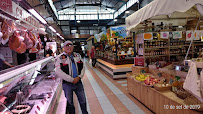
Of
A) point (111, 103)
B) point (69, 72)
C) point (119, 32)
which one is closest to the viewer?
point (69, 72)

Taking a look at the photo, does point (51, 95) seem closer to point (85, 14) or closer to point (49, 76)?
point (49, 76)

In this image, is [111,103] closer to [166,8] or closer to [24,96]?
[24,96]

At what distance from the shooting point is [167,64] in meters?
4.45

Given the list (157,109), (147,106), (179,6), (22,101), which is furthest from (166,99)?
(22,101)

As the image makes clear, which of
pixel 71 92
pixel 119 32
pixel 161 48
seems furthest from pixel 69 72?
pixel 119 32

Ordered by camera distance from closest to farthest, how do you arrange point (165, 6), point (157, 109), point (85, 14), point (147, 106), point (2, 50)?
point (2, 50)
point (165, 6)
point (157, 109)
point (147, 106)
point (85, 14)

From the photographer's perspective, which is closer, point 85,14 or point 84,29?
point 85,14

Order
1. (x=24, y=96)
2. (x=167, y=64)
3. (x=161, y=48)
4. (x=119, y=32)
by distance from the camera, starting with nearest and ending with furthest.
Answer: (x=24, y=96)
(x=167, y=64)
(x=161, y=48)
(x=119, y=32)

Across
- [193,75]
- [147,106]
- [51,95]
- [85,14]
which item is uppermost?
[85,14]

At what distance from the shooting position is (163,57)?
19.3 ft

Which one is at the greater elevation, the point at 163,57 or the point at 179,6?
the point at 179,6

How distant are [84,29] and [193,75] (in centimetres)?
2514

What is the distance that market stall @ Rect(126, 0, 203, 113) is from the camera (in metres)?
2.25

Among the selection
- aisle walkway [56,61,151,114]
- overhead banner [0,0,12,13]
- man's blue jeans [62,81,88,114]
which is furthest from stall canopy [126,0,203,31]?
overhead banner [0,0,12,13]
